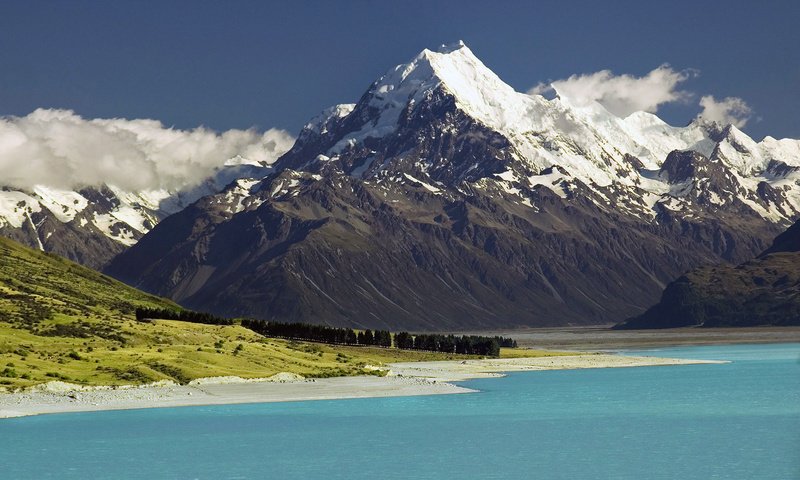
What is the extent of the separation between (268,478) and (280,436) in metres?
25.7

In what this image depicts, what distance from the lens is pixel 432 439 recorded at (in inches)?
4018

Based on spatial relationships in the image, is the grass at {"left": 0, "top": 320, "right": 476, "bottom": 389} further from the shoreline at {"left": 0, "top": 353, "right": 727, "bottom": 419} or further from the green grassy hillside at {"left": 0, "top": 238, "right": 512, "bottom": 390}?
the shoreline at {"left": 0, "top": 353, "right": 727, "bottom": 419}

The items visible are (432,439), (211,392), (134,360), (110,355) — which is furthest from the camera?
(110,355)

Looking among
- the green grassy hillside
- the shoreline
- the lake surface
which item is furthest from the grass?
the lake surface

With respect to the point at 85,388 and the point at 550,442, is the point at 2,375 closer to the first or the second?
the point at 85,388

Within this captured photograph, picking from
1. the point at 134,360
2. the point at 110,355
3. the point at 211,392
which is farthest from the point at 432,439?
the point at 110,355

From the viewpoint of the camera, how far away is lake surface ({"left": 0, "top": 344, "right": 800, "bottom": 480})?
83.2 m

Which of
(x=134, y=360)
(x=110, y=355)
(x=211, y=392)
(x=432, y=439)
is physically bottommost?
(x=432, y=439)

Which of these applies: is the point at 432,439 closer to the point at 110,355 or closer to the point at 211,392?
the point at 211,392

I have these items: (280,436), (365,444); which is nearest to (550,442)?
(365,444)

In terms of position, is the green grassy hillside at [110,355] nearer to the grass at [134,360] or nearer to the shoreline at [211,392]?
the grass at [134,360]

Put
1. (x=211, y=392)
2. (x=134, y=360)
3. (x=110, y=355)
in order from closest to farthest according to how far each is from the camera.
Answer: (x=211, y=392), (x=134, y=360), (x=110, y=355)

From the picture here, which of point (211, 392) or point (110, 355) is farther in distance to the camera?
point (110, 355)

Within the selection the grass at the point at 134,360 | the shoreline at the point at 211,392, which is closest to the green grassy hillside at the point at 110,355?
the grass at the point at 134,360
